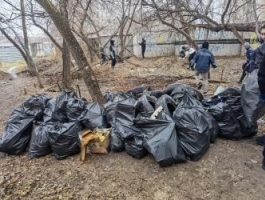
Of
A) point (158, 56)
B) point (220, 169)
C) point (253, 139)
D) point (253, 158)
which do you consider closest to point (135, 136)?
point (220, 169)

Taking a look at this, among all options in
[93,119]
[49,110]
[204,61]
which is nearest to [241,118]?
[93,119]

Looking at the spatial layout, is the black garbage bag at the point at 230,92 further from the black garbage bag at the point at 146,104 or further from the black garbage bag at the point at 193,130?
the black garbage bag at the point at 146,104

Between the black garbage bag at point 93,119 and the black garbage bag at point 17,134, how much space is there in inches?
28.0

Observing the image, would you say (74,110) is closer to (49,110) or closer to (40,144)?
(49,110)

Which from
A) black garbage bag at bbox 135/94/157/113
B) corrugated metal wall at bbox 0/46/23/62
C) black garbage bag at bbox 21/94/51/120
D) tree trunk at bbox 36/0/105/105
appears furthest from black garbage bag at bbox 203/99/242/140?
corrugated metal wall at bbox 0/46/23/62

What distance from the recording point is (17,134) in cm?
358

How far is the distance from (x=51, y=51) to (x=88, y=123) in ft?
87.2

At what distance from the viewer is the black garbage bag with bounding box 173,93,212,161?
308 cm

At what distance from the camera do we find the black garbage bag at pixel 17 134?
354 cm

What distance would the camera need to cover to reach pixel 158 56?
750 inches

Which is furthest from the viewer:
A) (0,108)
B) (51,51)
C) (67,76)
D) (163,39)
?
(51,51)

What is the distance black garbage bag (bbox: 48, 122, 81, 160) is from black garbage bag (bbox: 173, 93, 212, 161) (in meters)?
1.25

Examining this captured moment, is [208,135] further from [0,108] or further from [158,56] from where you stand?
[158,56]

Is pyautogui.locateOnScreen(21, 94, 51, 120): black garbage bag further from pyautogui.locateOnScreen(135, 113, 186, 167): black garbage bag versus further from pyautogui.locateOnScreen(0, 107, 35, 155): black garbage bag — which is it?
pyautogui.locateOnScreen(135, 113, 186, 167): black garbage bag
